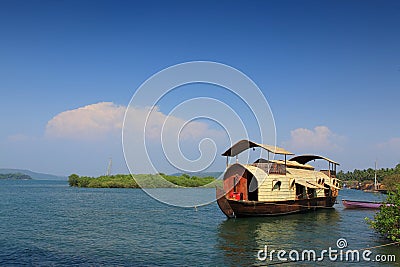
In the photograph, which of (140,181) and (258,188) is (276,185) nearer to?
(258,188)

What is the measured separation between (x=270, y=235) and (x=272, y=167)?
303 inches

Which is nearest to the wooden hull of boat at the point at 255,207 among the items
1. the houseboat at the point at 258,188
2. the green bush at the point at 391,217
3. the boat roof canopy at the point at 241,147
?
the houseboat at the point at 258,188

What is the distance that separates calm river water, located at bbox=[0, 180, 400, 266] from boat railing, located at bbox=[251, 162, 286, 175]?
3358 millimetres

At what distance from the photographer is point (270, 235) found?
1962 cm

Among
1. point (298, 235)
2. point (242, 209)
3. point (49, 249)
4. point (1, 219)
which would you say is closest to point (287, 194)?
point (242, 209)

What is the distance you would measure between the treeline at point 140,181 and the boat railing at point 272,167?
41.5 meters

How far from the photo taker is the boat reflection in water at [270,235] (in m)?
15.5

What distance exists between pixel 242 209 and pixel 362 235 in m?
7.44

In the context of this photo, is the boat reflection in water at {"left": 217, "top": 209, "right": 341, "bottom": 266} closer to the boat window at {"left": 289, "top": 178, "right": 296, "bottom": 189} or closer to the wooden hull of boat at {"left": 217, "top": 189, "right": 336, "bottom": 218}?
the wooden hull of boat at {"left": 217, "top": 189, "right": 336, "bottom": 218}

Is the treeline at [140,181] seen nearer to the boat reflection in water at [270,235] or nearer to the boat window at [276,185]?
the boat window at [276,185]

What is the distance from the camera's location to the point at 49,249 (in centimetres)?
1581

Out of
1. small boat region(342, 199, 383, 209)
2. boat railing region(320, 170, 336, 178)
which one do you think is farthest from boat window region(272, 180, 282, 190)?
boat railing region(320, 170, 336, 178)

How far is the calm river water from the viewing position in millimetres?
14164

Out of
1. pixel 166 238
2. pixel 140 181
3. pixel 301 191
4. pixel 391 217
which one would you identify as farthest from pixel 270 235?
pixel 140 181
